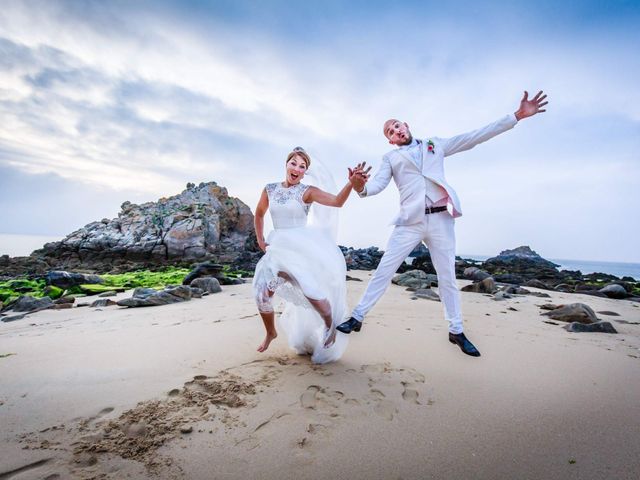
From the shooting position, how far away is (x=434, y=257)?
4059 mm

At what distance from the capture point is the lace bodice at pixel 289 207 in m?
3.58

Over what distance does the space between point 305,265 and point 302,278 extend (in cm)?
15

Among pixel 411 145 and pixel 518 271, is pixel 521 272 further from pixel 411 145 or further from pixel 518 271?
pixel 411 145

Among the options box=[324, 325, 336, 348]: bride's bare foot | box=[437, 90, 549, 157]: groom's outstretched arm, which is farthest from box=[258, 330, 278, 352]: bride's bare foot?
box=[437, 90, 549, 157]: groom's outstretched arm

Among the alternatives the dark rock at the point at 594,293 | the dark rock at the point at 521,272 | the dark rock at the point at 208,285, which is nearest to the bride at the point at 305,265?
the dark rock at the point at 208,285

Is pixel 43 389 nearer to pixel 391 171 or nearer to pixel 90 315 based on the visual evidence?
pixel 90 315

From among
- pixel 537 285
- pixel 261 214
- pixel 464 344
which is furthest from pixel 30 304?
pixel 537 285

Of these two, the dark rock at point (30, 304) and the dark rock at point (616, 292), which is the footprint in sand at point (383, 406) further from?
the dark rock at point (616, 292)

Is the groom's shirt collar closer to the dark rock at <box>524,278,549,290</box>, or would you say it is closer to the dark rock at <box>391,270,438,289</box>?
the dark rock at <box>391,270,438,289</box>

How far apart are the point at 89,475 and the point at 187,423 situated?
1.83ft

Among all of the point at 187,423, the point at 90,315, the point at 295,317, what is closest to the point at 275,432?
the point at 187,423

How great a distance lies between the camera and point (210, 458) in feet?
5.92

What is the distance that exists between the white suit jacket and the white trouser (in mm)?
131

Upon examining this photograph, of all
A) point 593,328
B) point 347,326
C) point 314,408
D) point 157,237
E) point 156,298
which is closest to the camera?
point 314,408
